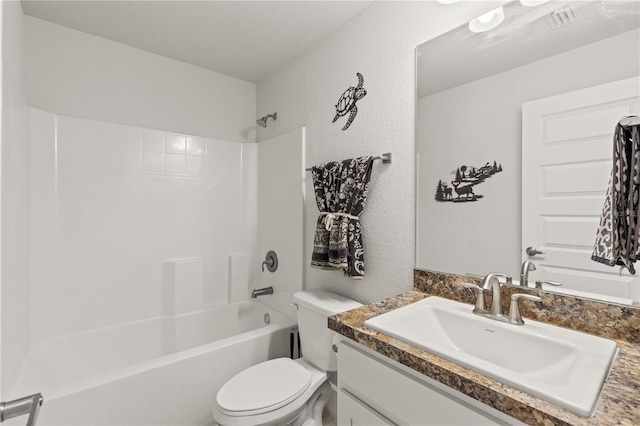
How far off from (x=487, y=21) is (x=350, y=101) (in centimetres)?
74

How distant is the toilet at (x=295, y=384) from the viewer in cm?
128

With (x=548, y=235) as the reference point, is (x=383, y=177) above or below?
above

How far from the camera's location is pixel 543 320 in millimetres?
→ 1005

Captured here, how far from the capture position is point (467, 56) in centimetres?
128

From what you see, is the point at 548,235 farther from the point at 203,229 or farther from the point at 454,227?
the point at 203,229

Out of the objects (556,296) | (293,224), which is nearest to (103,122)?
(293,224)

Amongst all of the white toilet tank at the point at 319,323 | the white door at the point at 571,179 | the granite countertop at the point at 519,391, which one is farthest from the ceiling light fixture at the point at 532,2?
the white toilet tank at the point at 319,323

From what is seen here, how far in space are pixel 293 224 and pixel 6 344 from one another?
1.51 meters

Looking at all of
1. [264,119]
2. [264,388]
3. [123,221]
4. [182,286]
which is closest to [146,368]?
[264,388]

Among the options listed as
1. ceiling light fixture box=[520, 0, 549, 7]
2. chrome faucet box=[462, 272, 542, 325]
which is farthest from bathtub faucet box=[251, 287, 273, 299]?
ceiling light fixture box=[520, 0, 549, 7]

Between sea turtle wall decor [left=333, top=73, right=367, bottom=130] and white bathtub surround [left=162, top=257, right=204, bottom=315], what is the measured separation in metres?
1.53

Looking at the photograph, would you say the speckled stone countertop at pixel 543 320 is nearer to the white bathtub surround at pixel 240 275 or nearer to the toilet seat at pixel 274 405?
the toilet seat at pixel 274 405

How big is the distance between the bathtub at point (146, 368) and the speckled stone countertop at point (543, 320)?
0.98 metres

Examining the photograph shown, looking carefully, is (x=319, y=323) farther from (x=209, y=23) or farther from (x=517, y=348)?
(x=209, y=23)
